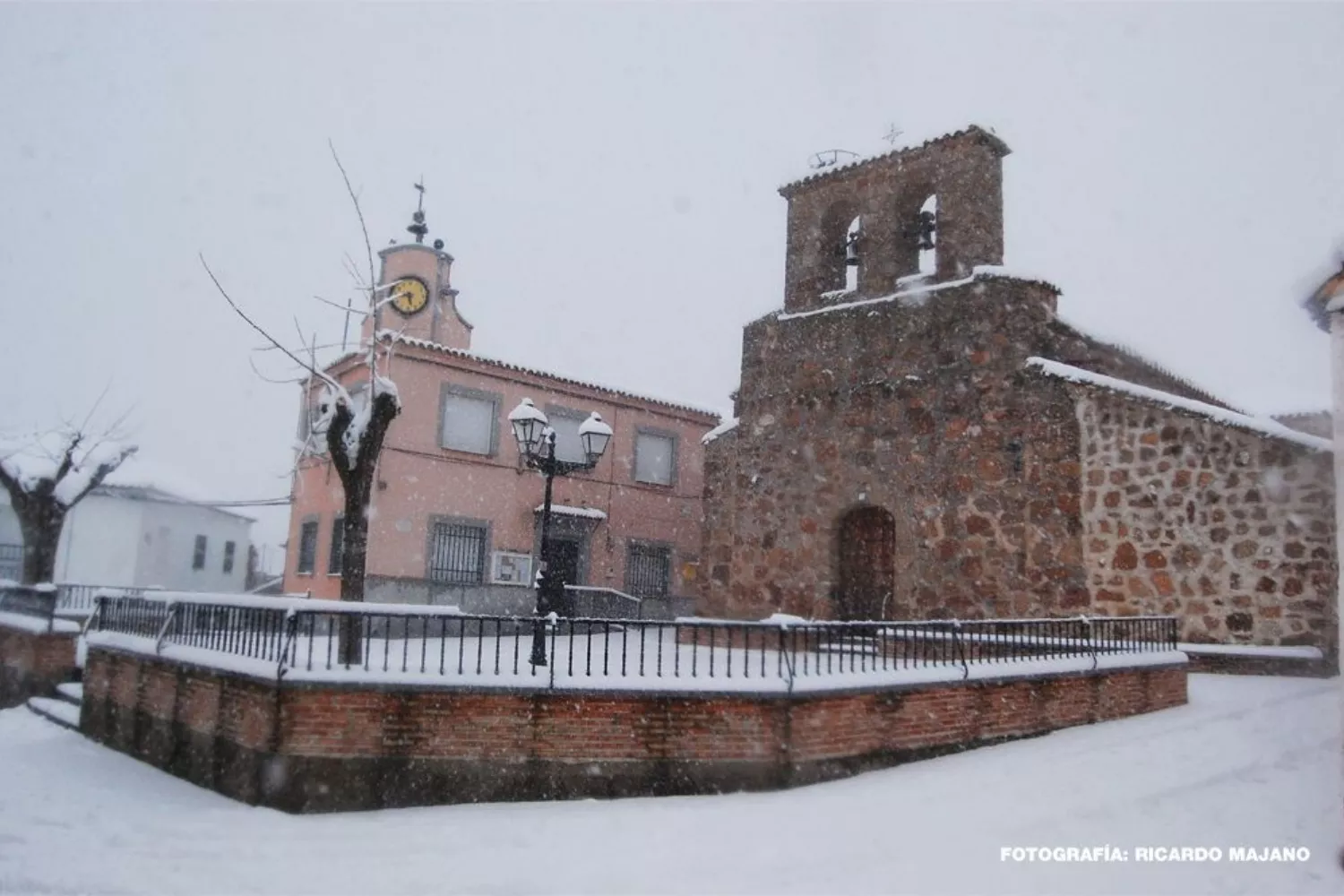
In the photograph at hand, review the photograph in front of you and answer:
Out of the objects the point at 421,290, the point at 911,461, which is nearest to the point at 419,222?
the point at 421,290

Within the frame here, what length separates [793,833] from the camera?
617 cm

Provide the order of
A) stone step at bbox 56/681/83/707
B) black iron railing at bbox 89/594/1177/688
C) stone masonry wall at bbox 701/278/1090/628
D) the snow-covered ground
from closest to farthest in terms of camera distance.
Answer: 1. the snow-covered ground
2. black iron railing at bbox 89/594/1177/688
3. stone step at bbox 56/681/83/707
4. stone masonry wall at bbox 701/278/1090/628

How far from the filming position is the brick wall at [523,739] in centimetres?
679

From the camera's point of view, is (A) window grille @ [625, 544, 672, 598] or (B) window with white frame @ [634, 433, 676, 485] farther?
(B) window with white frame @ [634, 433, 676, 485]

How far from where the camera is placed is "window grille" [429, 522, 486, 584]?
18578 millimetres

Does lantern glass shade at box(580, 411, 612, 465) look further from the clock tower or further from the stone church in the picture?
the clock tower

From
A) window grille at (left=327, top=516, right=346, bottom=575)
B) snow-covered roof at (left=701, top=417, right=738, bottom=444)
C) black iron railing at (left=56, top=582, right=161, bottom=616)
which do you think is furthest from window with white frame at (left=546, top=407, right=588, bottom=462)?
black iron railing at (left=56, top=582, right=161, bottom=616)

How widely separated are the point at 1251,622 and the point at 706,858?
8.47 m

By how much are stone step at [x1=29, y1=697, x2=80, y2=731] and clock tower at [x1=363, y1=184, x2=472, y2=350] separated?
563 inches

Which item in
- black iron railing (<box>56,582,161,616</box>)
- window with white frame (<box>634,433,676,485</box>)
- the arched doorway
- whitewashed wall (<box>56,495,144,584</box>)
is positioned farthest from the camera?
whitewashed wall (<box>56,495,144,584</box>)

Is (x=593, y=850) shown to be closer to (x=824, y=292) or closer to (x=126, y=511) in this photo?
(x=824, y=292)

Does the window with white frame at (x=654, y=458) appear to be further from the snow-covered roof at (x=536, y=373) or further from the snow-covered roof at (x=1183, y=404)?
the snow-covered roof at (x=1183, y=404)

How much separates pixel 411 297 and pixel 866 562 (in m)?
16.1

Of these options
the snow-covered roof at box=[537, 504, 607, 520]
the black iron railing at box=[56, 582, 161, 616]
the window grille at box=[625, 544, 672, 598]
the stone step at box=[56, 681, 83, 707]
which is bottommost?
A: the stone step at box=[56, 681, 83, 707]
